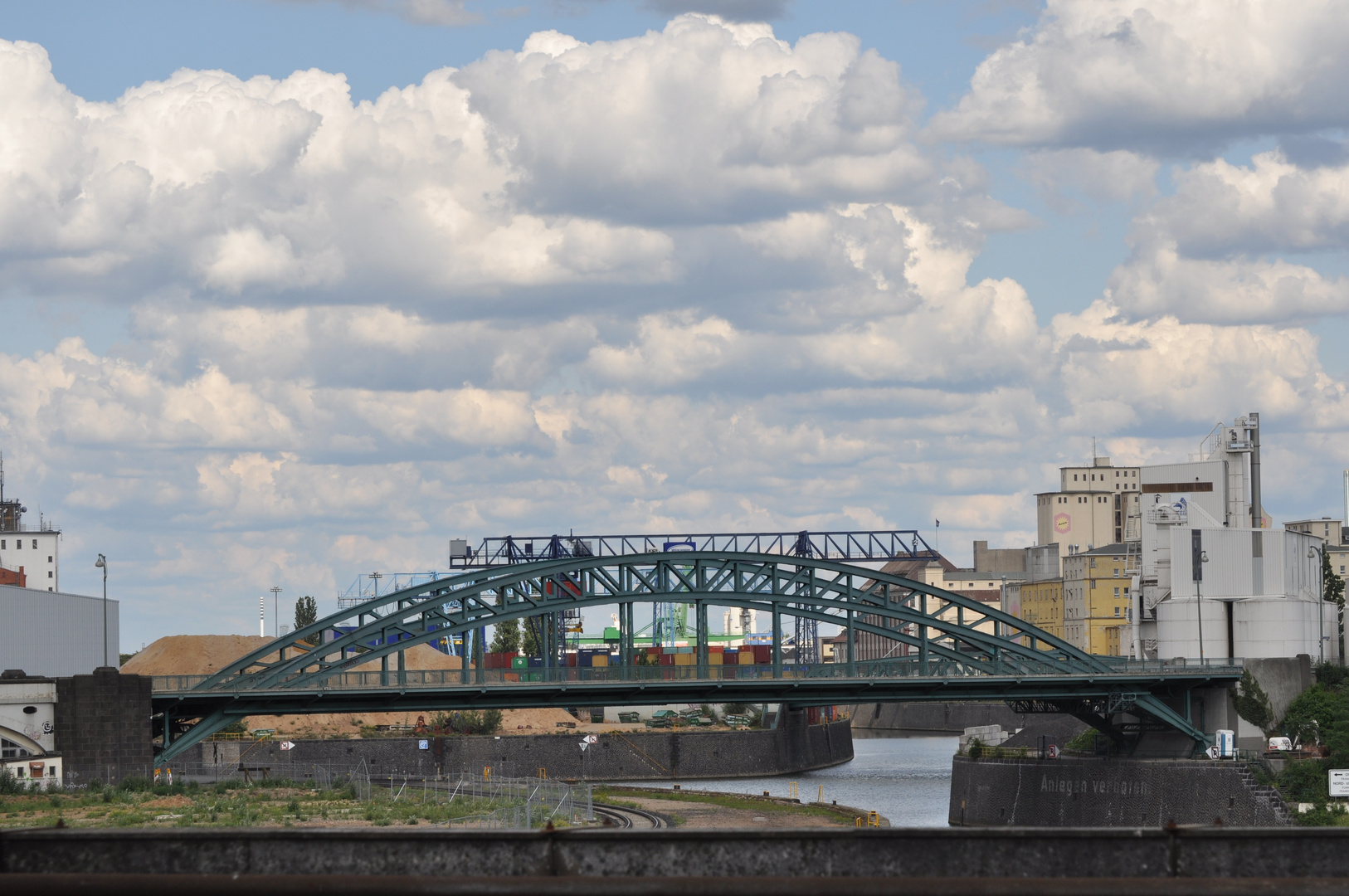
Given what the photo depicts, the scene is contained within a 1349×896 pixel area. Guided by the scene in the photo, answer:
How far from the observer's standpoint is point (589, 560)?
305 feet

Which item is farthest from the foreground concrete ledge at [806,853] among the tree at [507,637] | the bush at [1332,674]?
the tree at [507,637]

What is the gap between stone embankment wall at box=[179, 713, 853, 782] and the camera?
128 meters

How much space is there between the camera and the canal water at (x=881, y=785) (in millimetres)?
108625

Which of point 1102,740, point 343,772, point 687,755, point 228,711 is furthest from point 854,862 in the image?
point 687,755

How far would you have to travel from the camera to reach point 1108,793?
91875mm

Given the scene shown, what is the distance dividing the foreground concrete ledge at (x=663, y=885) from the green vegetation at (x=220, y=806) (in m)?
37.7

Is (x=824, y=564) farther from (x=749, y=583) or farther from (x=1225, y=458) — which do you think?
(x=1225, y=458)

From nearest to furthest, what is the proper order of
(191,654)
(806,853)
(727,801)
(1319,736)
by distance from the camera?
(806,853) → (1319,736) → (727,801) → (191,654)

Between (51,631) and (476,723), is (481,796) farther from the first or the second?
(476,723)

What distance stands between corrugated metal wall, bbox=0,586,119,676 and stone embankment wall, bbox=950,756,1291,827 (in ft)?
198

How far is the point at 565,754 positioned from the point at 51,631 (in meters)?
44.5

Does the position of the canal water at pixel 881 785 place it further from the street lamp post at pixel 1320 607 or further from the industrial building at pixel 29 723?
the industrial building at pixel 29 723

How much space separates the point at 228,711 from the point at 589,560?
2192 centimetres

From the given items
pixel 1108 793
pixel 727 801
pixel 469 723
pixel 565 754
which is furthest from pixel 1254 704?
pixel 469 723
